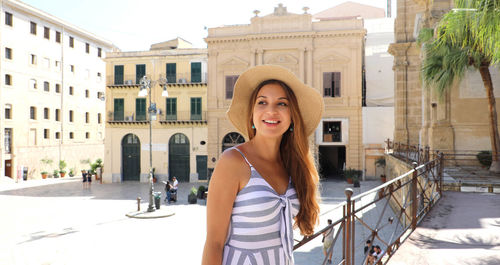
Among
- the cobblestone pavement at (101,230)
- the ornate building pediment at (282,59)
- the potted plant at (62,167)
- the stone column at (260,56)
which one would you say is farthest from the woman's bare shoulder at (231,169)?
the potted plant at (62,167)

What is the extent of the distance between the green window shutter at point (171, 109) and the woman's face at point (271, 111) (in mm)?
29583

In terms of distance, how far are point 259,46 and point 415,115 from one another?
1215 cm

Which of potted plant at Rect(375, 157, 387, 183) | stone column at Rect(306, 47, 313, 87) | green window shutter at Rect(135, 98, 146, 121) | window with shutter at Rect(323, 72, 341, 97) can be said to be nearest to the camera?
potted plant at Rect(375, 157, 387, 183)

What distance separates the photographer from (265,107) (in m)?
2.20

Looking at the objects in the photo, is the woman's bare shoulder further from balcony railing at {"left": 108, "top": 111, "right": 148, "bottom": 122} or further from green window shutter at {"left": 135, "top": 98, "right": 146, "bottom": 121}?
green window shutter at {"left": 135, "top": 98, "right": 146, "bottom": 121}

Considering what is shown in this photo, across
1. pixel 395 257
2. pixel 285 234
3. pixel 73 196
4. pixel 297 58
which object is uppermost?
pixel 297 58

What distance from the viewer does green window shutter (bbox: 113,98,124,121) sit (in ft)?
105

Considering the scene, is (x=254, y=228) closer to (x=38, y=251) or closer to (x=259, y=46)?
(x=38, y=251)

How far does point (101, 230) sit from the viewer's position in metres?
15.2

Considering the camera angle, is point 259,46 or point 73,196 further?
point 259,46

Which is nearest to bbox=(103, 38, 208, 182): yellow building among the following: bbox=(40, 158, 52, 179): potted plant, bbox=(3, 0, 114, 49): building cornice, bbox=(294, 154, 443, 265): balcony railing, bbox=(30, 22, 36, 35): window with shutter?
bbox=(40, 158, 52, 179): potted plant

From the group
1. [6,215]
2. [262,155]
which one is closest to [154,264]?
[262,155]

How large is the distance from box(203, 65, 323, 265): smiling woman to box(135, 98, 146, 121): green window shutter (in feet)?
100

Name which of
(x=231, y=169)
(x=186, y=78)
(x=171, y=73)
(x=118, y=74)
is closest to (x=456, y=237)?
(x=231, y=169)
